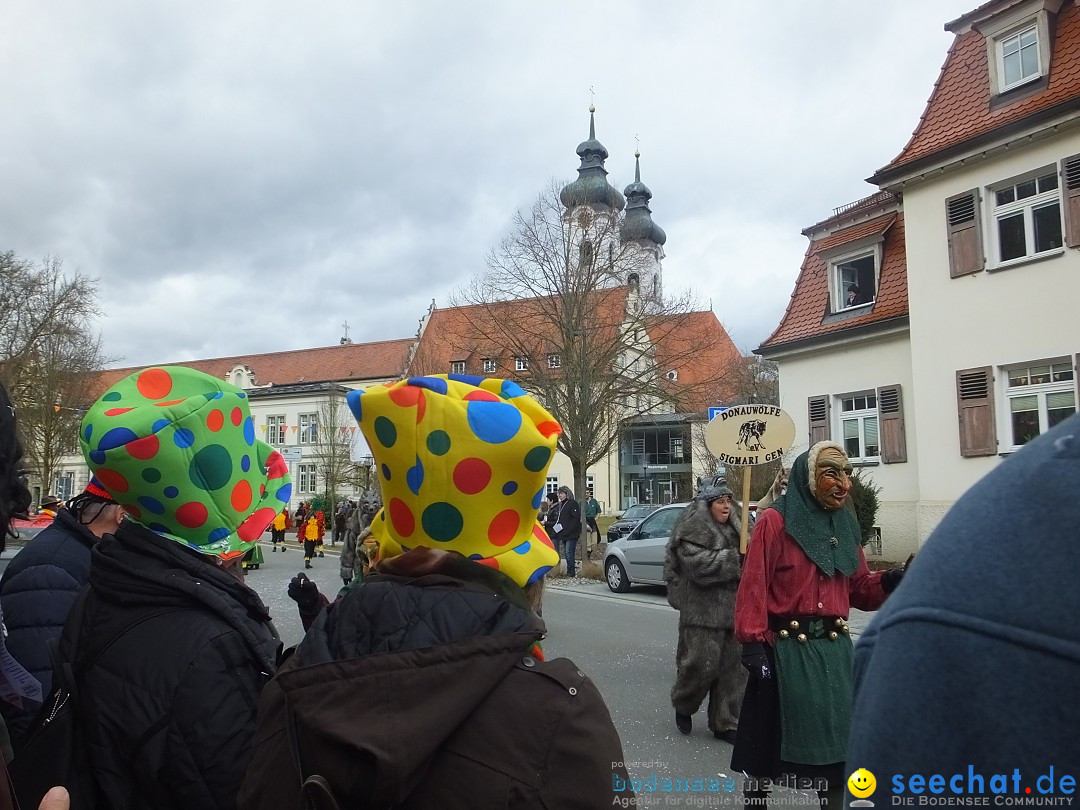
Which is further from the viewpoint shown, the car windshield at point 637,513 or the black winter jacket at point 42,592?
the car windshield at point 637,513

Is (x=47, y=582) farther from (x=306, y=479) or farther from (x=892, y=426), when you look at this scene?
(x=306, y=479)

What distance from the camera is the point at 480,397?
5.33ft

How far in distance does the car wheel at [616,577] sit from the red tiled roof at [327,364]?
45.8m

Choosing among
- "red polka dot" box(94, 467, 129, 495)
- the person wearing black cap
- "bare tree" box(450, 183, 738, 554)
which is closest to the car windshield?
"bare tree" box(450, 183, 738, 554)

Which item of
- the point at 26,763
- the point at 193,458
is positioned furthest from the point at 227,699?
the point at 193,458

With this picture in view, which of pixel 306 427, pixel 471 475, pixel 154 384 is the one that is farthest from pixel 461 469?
pixel 306 427

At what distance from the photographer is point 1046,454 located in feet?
2.37

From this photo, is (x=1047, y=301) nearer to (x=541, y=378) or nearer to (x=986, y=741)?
(x=541, y=378)

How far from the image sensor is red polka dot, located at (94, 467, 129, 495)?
2018 mm

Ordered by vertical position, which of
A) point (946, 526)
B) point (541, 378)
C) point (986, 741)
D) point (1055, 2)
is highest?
point (1055, 2)

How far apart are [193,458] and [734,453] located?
5.81m

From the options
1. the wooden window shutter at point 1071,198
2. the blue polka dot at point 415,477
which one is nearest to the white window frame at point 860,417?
the wooden window shutter at point 1071,198

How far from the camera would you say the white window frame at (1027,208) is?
48.4 ft

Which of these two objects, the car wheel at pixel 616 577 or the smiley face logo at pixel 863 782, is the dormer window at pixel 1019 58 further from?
the smiley face logo at pixel 863 782
